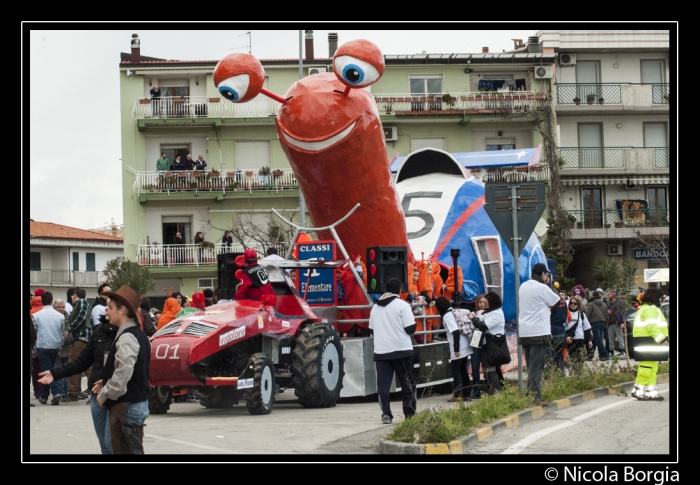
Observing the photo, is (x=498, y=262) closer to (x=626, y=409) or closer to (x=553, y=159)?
(x=626, y=409)

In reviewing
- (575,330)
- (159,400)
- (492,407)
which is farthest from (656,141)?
(492,407)

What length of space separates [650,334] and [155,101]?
32.0 m

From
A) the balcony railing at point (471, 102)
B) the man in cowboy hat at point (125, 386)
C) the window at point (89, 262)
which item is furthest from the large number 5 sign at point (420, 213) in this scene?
the window at point (89, 262)

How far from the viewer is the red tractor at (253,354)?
14.0 metres

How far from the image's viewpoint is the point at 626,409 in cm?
1413

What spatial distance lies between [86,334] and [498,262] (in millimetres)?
8045

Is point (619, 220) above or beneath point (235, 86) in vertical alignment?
beneath

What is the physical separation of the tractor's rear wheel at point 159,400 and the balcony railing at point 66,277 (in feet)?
133

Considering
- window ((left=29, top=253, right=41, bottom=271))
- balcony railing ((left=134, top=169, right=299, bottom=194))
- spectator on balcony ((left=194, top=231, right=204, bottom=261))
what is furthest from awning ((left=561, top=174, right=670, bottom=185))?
window ((left=29, top=253, right=41, bottom=271))

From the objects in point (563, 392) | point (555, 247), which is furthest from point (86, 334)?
point (555, 247)

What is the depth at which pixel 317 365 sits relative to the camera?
1490cm

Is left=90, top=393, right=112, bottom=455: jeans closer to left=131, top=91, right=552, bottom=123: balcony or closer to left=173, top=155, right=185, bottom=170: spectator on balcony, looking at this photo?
left=173, top=155, right=185, bottom=170: spectator on balcony

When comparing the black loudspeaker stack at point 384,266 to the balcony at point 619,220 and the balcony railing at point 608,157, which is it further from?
the balcony railing at point 608,157

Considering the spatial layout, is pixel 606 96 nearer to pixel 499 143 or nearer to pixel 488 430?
pixel 499 143
